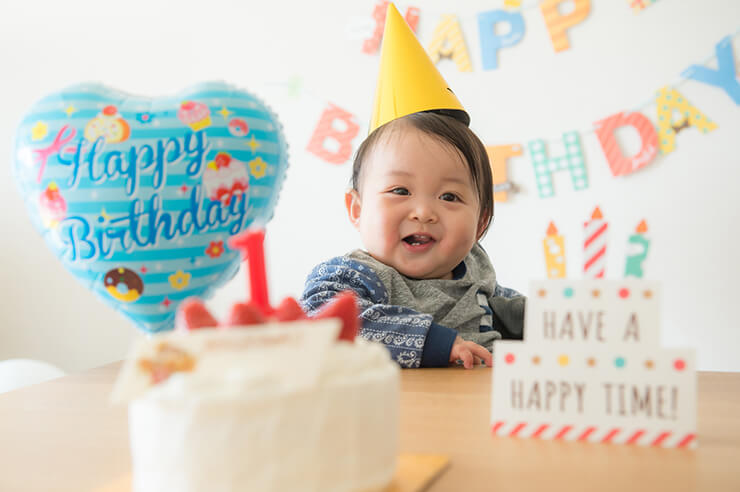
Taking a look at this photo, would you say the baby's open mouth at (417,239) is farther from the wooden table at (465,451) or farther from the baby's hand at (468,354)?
the wooden table at (465,451)

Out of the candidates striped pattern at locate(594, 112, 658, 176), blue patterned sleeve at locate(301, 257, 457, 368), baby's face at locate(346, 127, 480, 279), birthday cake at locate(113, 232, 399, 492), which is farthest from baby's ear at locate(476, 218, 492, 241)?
birthday cake at locate(113, 232, 399, 492)

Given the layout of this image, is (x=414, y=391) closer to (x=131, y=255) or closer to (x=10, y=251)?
(x=131, y=255)

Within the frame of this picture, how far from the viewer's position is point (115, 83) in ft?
8.69

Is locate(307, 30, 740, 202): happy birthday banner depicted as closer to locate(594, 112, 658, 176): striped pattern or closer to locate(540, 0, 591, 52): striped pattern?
locate(594, 112, 658, 176): striped pattern

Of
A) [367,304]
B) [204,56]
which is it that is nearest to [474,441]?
[367,304]

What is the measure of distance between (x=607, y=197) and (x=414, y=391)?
1.57 metres

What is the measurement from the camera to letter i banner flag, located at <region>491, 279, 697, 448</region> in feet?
1.91

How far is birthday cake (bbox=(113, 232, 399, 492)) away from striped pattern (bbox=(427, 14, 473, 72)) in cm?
204

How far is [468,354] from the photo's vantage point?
1.03m

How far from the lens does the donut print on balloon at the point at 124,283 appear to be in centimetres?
103

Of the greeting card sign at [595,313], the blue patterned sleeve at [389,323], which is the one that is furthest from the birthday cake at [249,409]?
the blue patterned sleeve at [389,323]

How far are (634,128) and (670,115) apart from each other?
0.11 meters

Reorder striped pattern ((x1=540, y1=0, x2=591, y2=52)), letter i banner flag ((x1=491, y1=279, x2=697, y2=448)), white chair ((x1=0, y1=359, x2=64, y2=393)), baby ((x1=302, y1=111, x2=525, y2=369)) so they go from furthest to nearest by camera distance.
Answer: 1. striped pattern ((x1=540, y1=0, x2=591, y2=52))
2. white chair ((x1=0, y1=359, x2=64, y2=393))
3. baby ((x1=302, y1=111, x2=525, y2=369))
4. letter i banner flag ((x1=491, y1=279, x2=697, y2=448))

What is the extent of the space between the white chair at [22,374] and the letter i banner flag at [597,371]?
3.32 ft
